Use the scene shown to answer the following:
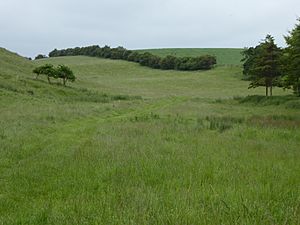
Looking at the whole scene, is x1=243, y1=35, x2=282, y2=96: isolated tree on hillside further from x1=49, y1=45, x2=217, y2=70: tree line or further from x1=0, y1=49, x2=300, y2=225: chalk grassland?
x1=49, y1=45, x2=217, y2=70: tree line

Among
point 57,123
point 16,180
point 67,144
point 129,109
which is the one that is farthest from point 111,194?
point 129,109

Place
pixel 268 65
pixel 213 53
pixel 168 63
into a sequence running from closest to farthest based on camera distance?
pixel 268 65 < pixel 168 63 < pixel 213 53

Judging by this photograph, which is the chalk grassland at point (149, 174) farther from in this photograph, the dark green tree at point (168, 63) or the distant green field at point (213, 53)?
the distant green field at point (213, 53)

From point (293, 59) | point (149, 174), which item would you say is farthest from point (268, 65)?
point (149, 174)

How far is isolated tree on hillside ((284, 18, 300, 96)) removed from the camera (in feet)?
119

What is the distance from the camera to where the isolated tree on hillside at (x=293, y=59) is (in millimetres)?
36344

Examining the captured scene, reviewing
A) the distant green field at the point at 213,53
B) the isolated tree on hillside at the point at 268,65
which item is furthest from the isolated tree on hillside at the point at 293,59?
the distant green field at the point at 213,53

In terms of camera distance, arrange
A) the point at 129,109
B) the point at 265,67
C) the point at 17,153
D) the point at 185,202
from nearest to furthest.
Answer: the point at 185,202 < the point at 17,153 < the point at 129,109 < the point at 265,67

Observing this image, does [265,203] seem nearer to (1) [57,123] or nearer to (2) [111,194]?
(2) [111,194]

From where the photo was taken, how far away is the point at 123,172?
9516 millimetres

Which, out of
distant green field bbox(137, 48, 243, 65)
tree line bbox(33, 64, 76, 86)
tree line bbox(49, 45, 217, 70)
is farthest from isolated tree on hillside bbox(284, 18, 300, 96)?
distant green field bbox(137, 48, 243, 65)

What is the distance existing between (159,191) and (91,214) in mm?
1849

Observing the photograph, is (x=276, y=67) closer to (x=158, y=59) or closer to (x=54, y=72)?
(x=54, y=72)

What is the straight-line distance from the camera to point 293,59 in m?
37.2
